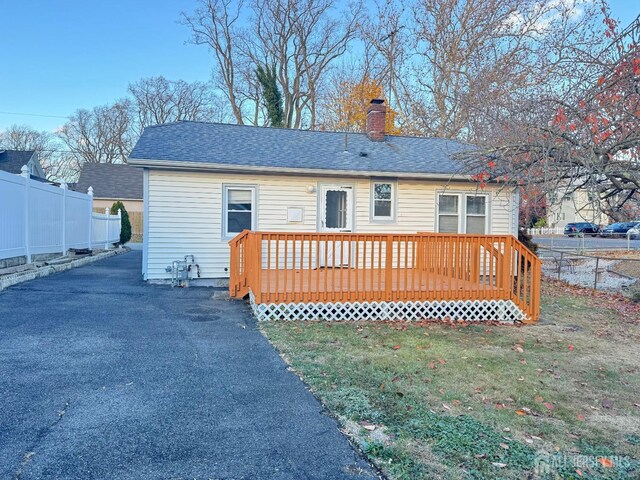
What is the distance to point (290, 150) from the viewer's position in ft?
36.1

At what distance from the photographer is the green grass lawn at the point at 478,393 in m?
2.75

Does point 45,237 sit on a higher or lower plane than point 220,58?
lower

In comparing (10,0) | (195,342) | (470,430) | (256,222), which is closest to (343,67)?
(10,0)

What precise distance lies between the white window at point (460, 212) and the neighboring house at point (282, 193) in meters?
0.02

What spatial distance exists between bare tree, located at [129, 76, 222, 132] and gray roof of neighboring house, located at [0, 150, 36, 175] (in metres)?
10.6

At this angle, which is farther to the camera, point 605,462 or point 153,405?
point 153,405

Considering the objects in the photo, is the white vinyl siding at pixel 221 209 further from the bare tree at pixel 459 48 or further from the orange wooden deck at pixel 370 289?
the bare tree at pixel 459 48

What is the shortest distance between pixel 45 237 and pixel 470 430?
35.4ft

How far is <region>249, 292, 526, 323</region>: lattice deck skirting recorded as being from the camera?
6.70 meters

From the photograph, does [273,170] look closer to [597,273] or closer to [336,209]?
[336,209]

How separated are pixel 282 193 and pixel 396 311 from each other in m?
4.25

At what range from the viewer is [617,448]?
9.73ft

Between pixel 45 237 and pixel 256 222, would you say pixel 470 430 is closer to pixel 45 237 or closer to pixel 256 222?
pixel 256 222

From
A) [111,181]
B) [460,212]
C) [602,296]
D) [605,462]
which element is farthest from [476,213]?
[111,181]
